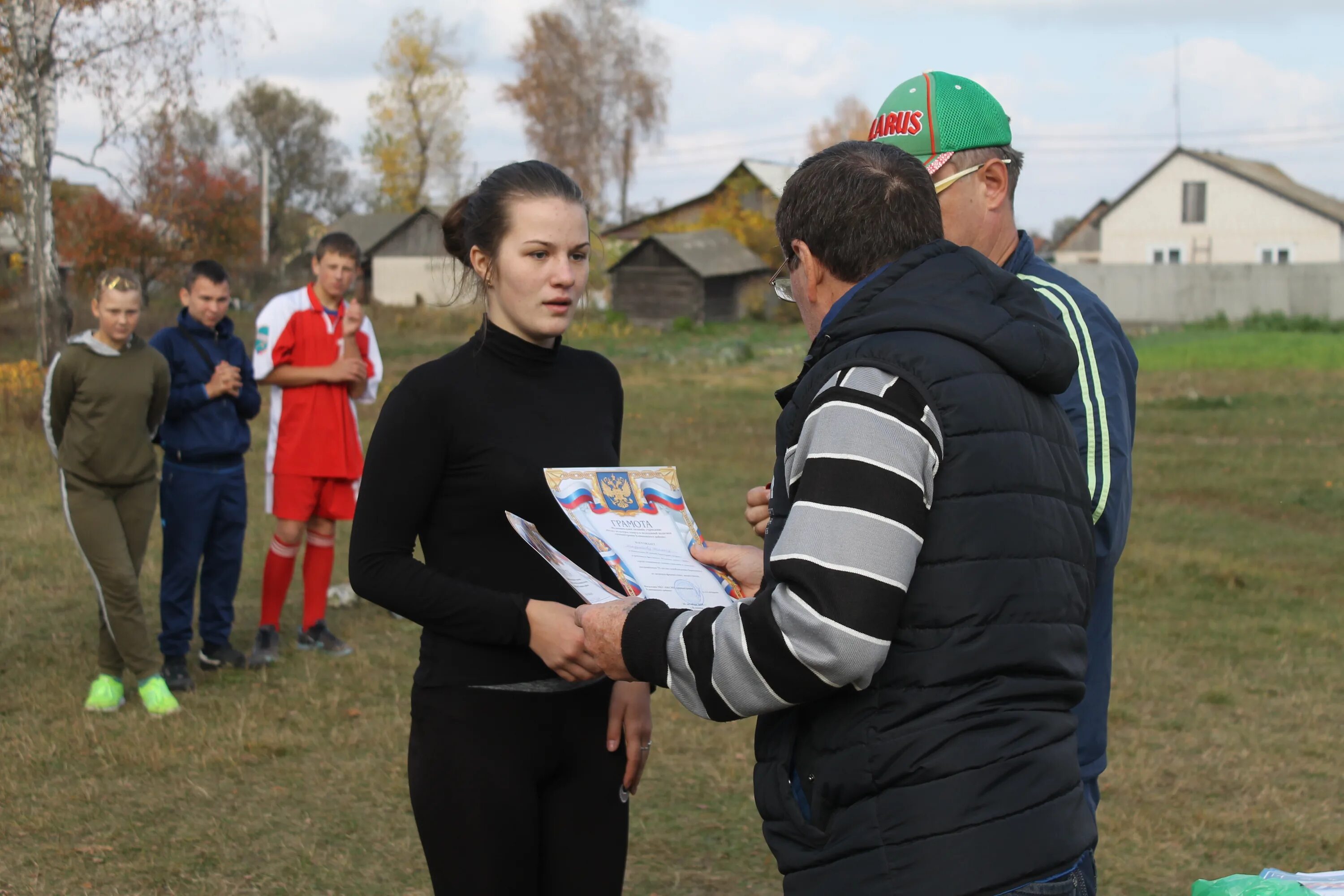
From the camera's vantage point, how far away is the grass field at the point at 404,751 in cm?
A: 468

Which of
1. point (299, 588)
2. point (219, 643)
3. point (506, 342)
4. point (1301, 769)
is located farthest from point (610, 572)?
point (299, 588)

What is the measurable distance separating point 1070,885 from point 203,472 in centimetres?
580

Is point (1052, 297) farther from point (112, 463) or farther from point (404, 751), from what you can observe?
point (112, 463)

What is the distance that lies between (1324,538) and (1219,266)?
43540 mm

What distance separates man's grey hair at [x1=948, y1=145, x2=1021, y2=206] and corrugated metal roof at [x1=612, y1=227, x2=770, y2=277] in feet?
159

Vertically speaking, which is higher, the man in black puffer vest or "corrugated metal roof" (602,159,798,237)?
"corrugated metal roof" (602,159,798,237)

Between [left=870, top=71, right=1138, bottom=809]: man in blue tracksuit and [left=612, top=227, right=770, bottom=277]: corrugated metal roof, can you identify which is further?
[left=612, top=227, right=770, bottom=277]: corrugated metal roof

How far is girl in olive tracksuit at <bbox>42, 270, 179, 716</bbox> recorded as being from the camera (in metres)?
6.20

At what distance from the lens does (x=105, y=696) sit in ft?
20.4

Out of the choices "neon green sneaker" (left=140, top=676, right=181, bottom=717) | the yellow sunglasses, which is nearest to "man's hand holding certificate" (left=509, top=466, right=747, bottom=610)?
the yellow sunglasses

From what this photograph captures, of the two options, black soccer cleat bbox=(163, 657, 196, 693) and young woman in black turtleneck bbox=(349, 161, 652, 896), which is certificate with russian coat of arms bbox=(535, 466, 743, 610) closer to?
young woman in black turtleneck bbox=(349, 161, 652, 896)

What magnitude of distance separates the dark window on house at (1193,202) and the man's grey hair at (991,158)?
63.3 metres

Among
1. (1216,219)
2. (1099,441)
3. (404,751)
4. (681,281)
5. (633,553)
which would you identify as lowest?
(404,751)

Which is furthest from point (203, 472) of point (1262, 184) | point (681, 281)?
point (1262, 184)
